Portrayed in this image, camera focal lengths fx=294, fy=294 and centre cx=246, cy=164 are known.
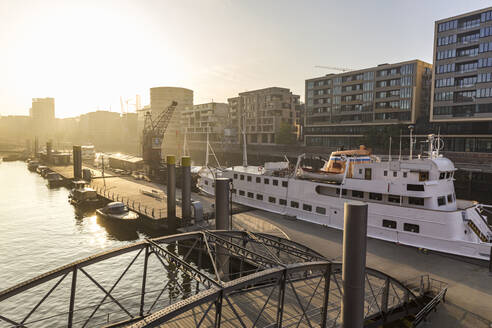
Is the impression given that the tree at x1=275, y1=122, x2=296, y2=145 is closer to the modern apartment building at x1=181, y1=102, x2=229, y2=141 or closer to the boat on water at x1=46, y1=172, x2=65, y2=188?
the modern apartment building at x1=181, y1=102, x2=229, y2=141

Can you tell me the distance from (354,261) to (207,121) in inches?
6240

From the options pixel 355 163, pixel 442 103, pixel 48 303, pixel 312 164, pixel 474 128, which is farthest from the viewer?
pixel 312 164

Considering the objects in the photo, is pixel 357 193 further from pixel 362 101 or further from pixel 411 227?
pixel 362 101

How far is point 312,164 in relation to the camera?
92.8 m

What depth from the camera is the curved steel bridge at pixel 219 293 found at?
1088cm

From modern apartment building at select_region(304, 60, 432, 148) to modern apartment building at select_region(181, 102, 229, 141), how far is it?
6159 centimetres

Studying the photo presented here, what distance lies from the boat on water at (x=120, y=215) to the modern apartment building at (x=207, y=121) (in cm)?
11589

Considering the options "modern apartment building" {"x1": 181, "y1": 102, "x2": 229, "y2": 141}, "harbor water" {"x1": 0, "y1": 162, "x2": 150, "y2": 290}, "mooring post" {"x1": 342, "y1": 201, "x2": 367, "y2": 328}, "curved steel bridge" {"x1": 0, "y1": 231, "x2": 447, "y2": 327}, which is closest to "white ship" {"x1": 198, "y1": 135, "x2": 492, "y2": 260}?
"curved steel bridge" {"x1": 0, "y1": 231, "x2": 447, "y2": 327}

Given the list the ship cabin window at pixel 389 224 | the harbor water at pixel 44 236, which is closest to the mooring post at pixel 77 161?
the harbor water at pixel 44 236

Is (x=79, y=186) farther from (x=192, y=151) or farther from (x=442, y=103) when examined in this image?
(x=192, y=151)

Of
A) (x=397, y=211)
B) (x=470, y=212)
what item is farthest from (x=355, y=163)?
(x=470, y=212)

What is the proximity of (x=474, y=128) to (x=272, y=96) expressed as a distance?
241 ft

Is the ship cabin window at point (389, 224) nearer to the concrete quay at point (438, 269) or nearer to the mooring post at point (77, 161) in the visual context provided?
the concrete quay at point (438, 269)

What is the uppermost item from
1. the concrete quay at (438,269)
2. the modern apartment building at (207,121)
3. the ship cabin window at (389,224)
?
the modern apartment building at (207,121)
